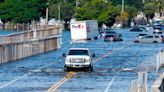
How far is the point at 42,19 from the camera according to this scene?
190 metres

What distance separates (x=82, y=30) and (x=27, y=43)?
4573cm

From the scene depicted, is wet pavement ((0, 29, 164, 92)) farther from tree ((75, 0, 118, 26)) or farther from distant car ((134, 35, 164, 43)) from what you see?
tree ((75, 0, 118, 26))

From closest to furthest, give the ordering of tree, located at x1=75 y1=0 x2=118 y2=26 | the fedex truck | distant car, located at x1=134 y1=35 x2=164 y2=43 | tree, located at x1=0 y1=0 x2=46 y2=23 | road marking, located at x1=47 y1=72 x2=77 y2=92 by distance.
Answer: road marking, located at x1=47 y1=72 x2=77 y2=92 → distant car, located at x1=134 y1=35 x2=164 y2=43 → the fedex truck → tree, located at x1=0 y1=0 x2=46 y2=23 → tree, located at x1=75 y1=0 x2=118 y2=26

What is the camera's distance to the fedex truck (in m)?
124

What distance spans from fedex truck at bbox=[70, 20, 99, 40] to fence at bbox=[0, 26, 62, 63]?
24.7 meters

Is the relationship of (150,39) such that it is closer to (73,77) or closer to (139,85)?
(73,77)

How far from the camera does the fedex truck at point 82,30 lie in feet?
407

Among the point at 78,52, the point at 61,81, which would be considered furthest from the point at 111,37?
the point at 61,81

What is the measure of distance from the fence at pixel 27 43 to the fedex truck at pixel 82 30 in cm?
2474

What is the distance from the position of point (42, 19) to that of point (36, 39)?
10599cm

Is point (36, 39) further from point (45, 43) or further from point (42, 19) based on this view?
point (42, 19)

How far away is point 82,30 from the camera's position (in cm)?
12412

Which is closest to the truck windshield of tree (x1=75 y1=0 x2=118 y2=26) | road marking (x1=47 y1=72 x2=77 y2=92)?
road marking (x1=47 y1=72 x2=77 y2=92)

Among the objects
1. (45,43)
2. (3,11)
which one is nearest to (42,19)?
(3,11)
